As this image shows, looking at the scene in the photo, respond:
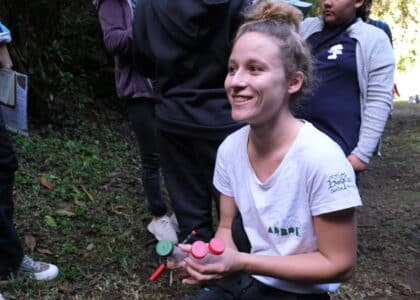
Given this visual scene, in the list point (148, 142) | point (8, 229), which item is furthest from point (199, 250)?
point (148, 142)

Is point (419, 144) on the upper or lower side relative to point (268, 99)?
lower

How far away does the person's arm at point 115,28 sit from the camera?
10.2 ft

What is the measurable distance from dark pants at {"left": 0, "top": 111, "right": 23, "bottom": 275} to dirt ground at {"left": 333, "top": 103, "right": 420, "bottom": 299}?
5.47 ft

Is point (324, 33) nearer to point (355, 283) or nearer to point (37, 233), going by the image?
point (355, 283)

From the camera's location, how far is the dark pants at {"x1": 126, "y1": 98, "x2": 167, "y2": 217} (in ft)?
10.8

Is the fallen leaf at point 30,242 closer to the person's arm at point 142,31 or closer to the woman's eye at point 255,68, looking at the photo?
the person's arm at point 142,31

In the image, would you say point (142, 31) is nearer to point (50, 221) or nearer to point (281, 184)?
point (281, 184)

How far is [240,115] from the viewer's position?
169cm

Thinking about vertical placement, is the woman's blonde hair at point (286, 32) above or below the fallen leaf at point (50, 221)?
above

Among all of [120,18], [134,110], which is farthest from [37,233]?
[120,18]

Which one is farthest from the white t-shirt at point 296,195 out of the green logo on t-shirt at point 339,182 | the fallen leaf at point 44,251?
the fallen leaf at point 44,251

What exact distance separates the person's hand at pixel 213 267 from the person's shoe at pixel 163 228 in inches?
76.6

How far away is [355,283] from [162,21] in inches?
71.4

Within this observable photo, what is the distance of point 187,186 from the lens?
2676 mm
